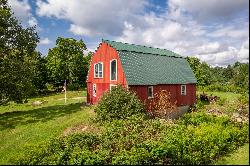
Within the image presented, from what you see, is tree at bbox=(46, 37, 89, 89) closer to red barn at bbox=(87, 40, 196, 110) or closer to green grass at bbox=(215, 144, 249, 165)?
red barn at bbox=(87, 40, 196, 110)

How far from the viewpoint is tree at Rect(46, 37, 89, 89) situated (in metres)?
70.1

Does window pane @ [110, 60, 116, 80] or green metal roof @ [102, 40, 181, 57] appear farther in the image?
window pane @ [110, 60, 116, 80]

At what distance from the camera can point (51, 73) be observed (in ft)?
234

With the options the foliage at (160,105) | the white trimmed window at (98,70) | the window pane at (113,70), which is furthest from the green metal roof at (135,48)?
the foliage at (160,105)

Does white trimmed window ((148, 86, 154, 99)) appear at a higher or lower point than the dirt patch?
higher

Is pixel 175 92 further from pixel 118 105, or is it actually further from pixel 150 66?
pixel 118 105

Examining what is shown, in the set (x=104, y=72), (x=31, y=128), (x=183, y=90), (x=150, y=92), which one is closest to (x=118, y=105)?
(x=150, y=92)

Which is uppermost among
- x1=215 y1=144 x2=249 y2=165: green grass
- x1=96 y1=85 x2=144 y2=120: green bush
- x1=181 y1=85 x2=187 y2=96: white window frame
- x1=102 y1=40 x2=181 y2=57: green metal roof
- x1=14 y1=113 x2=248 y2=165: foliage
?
x1=102 y1=40 x2=181 y2=57: green metal roof

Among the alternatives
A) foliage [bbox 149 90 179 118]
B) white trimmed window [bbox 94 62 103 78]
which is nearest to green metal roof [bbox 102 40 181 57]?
white trimmed window [bbox 94 62 103 78]

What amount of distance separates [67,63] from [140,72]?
44269mm

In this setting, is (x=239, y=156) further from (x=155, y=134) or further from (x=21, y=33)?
(x=21, y=33)

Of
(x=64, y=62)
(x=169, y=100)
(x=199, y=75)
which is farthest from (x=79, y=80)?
(x=169, y=100)

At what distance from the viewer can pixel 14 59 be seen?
1350 inches

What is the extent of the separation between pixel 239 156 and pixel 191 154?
3496 mm
